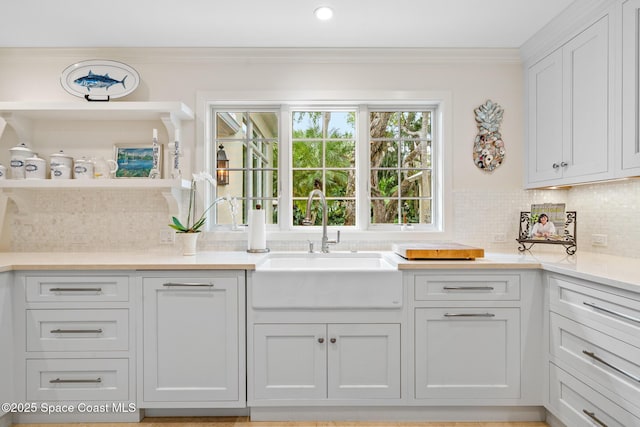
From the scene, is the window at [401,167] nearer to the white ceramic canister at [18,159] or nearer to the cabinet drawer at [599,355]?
the cabinet drawer at [599,355]

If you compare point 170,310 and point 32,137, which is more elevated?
point 32,137

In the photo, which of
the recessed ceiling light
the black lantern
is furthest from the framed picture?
the recessed ceiling light

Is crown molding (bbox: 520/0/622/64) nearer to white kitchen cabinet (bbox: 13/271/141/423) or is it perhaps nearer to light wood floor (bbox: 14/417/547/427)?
light wood floor (bbox: 14/417/547/427)

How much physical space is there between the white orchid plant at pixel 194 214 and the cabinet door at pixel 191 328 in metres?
0.48

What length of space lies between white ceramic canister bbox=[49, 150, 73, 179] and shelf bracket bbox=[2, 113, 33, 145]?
0.22 m

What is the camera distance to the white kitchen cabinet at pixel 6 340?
1865 mm

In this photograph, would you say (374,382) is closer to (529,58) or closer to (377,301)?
(377,301)

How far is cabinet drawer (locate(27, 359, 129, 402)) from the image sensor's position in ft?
6.41

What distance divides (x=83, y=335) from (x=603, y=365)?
2.42 metres

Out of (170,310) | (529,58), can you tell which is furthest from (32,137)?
(529,58)

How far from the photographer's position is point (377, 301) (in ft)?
6.37

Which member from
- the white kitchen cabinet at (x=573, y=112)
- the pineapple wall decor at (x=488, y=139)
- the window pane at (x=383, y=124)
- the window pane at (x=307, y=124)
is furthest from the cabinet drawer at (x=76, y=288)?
the white kitchen cabinet at (x=573, y=112)

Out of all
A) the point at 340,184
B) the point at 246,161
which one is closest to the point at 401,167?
the point at 340,184

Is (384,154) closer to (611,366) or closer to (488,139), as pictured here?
(488,139)
